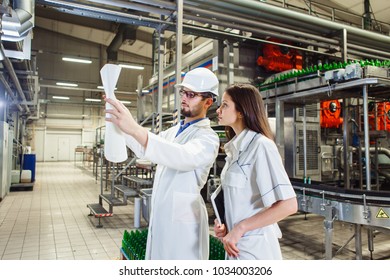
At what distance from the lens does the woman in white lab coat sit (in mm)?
1025

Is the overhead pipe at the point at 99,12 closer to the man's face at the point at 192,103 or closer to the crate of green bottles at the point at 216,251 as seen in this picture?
the man's face at the point at 192,103

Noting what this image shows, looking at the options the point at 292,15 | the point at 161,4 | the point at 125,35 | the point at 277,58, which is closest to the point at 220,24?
the point at 161,4

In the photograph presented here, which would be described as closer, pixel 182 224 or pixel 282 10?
pixel 182 224

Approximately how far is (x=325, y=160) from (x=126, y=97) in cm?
1509

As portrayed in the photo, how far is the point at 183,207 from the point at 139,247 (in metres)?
0.80

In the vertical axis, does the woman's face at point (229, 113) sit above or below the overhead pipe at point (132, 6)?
below

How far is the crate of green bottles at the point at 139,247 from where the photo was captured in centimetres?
183

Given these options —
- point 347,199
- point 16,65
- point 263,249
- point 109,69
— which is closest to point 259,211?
point 263,249

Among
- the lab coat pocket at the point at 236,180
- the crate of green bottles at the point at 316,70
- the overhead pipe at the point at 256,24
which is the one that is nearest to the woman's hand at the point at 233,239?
the lab coat pocket at the point at 236,180

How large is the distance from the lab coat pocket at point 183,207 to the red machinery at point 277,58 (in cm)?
365

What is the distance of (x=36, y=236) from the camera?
3857 millimetres

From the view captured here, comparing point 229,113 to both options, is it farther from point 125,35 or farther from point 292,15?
point 125,35

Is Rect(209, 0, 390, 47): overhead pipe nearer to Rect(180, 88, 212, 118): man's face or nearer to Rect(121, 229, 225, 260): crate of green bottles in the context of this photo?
Rect(180, 88, 212, 118): man's face

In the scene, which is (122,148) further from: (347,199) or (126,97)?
(126,97)
